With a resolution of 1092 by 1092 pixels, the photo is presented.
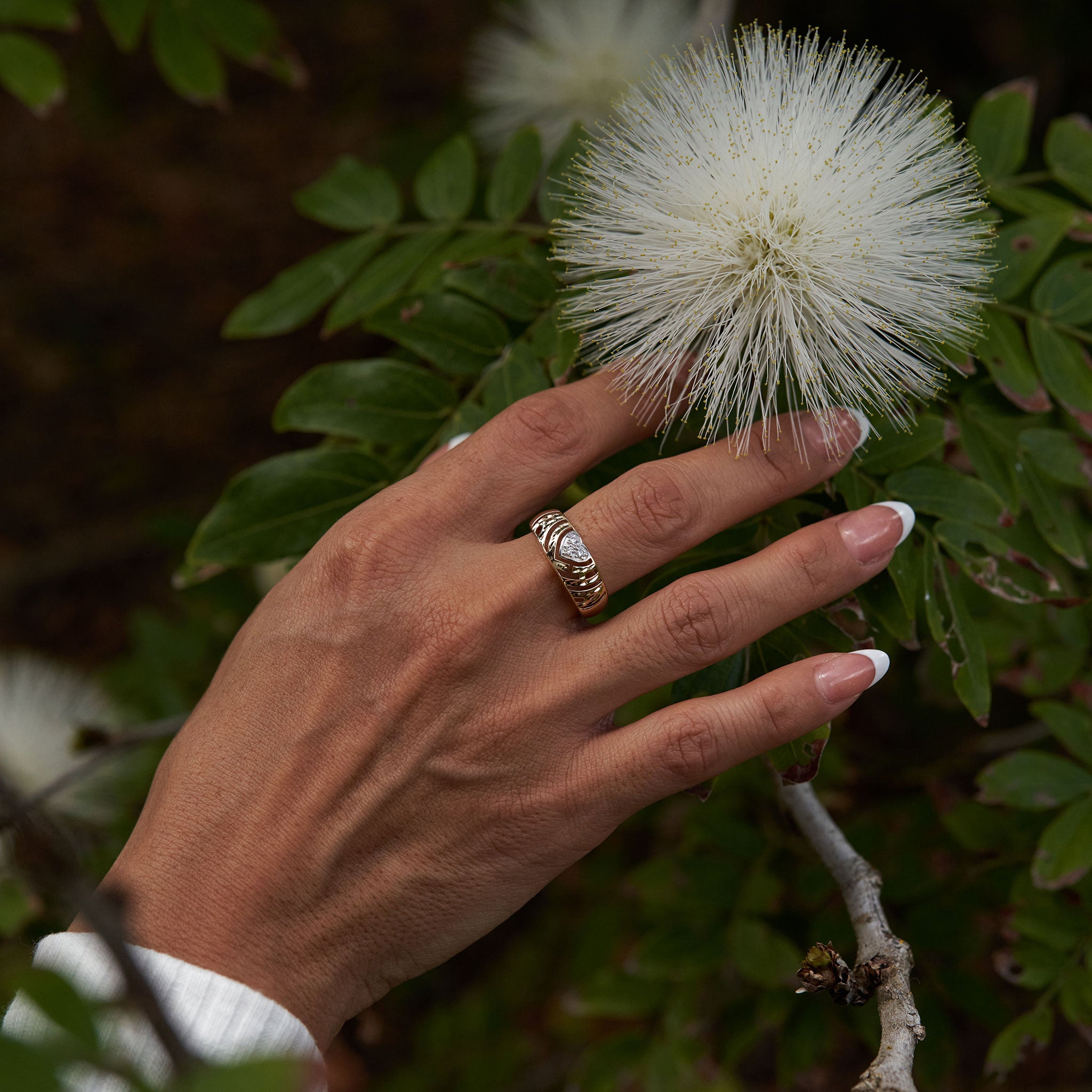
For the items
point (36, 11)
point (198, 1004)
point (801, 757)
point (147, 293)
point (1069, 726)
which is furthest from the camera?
point (147, 293)

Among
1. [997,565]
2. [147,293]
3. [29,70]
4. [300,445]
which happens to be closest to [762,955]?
[997,565]

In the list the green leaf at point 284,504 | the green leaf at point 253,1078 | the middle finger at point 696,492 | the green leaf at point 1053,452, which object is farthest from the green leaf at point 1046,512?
the green leaf at point 253,1078

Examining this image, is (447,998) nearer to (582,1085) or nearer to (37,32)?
(582,1085)

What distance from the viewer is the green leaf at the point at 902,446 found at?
3.95 ft

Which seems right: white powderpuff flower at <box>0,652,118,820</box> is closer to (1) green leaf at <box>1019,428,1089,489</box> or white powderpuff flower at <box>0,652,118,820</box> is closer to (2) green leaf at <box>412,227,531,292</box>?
(2) green leaf at <box>412,227,531,292</box>

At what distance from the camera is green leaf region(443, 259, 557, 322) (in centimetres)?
135

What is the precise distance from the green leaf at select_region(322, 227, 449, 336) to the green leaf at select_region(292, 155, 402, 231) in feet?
0.23

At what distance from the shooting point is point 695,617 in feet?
3.63

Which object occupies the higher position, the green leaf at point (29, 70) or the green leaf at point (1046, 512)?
the green leaf at point (29, 70)

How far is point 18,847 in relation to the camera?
151 centimetres

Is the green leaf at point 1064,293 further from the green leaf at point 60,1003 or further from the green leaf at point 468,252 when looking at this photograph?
the green leaf at point 60,1003

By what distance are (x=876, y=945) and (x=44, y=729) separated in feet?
6.18

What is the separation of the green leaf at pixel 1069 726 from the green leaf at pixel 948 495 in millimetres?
401

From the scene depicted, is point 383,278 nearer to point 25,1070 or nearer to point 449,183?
point 449,183
